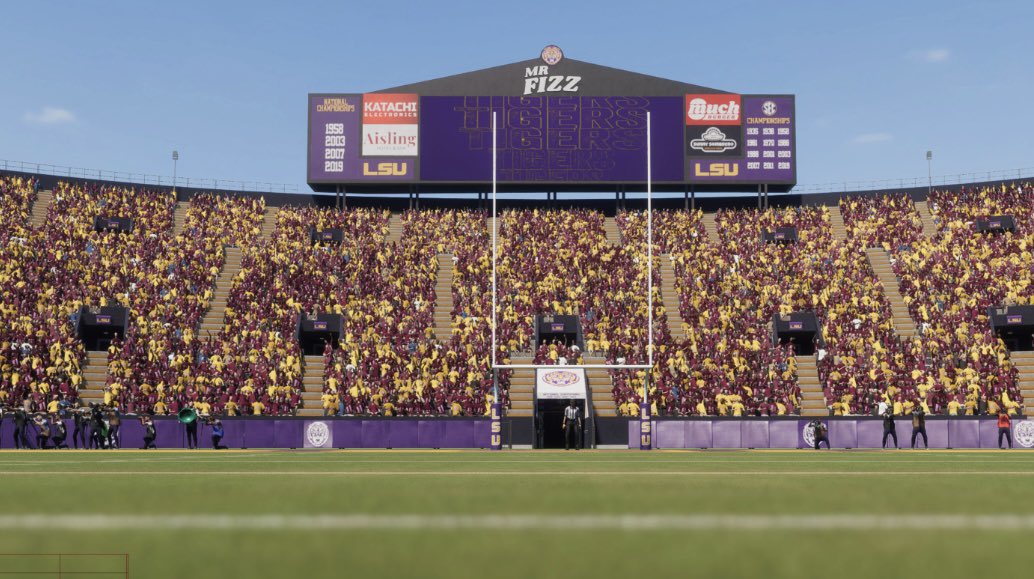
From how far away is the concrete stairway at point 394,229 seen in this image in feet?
147

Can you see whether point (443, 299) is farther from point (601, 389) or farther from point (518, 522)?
point (518, 522)

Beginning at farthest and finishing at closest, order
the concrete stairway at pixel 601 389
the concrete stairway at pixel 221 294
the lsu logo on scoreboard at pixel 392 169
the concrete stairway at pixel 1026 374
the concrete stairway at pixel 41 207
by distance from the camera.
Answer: the lsu logo on scoreboard at pixel 392 169 < the concrete stairway at pixel 41 207 < the concrete stairway at pixel 221 294 < the concrete stairway at pixel 601 389 < the concrete stairway at pixel 1026 374

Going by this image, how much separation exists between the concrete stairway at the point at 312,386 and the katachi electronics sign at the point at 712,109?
2201 cm

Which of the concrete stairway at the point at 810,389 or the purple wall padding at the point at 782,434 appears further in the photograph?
the concrete stairway at the point at 810,389

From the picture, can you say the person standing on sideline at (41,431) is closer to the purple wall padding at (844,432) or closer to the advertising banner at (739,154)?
the purple wall padding at (844,432)

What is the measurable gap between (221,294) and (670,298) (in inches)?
725

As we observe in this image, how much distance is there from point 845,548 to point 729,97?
1762 inches

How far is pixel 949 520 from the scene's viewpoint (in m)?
5.39

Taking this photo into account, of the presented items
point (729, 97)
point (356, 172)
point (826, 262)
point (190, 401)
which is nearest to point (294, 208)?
point (356, 172)

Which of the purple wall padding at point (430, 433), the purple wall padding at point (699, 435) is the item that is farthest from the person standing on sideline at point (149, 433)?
the purple wall padding at point (699, 435)

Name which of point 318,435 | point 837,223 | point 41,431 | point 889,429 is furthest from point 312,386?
point 837,223

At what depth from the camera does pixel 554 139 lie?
46.6 metres

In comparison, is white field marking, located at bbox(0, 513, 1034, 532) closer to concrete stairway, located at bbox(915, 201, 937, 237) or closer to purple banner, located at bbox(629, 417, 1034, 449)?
purple banner, located at bbox(629, 417, 1034, 449)

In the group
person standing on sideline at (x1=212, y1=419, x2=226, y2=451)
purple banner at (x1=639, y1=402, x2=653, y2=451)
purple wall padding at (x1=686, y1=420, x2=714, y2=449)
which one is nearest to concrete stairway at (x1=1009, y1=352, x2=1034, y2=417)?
purple wall padding at (x1=686, y1=420, x2=714, y2=449)
